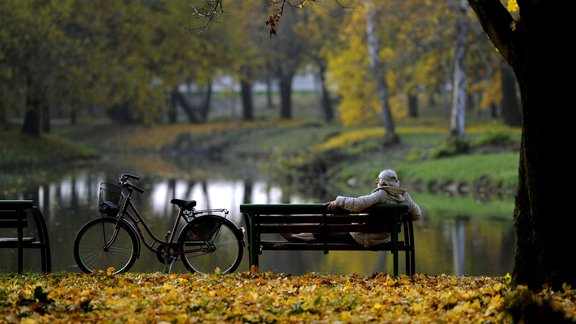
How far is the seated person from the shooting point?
11.9 meters

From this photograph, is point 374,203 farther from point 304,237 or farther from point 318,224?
point 304,237

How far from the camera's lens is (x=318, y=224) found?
1209 centimetres

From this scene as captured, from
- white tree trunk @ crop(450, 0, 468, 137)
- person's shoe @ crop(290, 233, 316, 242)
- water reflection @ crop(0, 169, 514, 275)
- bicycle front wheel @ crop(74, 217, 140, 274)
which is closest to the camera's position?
person's shoe @ crop(290, 233, 316, 242)

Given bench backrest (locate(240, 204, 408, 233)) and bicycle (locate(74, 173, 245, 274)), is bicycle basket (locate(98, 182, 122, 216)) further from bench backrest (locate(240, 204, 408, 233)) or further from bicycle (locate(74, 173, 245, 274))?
bench backrest (locate(240, 204, 408, 233))

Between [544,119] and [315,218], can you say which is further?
[315,218]

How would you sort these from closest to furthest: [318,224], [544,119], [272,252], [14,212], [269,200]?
[544,119] → [318,224] → [14,212] → [272,252] → [269,200]

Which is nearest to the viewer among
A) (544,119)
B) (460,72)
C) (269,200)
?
(544,119)

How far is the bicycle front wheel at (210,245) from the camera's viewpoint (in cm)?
1231

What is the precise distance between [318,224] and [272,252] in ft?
24.6

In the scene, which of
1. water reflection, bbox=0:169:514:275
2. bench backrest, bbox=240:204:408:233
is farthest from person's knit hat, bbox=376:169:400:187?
water reflection, bbox=0:169:514:275

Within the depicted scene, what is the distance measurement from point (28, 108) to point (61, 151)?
194 inches

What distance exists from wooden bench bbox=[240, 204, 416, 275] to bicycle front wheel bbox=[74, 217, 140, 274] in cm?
144

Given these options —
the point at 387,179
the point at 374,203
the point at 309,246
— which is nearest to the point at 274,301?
the point at 309,246

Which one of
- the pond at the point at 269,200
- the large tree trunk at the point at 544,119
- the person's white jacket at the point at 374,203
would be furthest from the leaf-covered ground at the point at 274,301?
the pond at the point at 269,200
